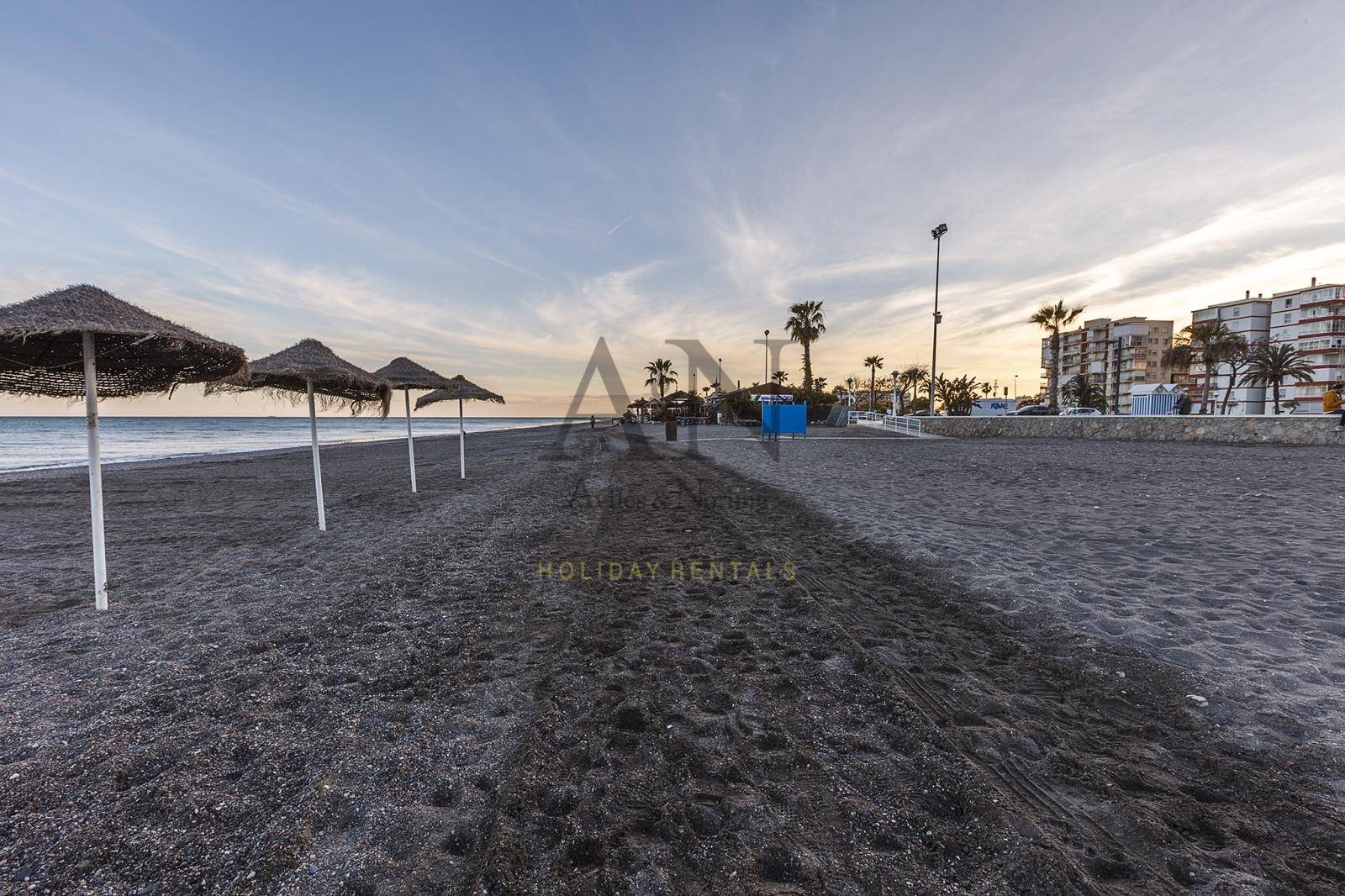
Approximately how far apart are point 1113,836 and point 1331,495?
10844 millimetres

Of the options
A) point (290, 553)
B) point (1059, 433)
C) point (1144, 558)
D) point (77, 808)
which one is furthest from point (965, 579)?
point (1059, 433)

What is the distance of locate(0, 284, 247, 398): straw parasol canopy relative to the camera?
4.02 metres

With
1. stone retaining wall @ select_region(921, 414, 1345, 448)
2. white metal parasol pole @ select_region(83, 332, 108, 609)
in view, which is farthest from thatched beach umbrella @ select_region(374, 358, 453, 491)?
stone retaining wall @ select_region(921, 414, 1345, 448)

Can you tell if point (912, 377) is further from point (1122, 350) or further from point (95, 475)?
point (95, 475)

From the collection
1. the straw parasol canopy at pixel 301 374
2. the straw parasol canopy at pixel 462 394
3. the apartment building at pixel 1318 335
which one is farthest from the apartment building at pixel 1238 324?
the straw parasol canopy at pixel 301 374

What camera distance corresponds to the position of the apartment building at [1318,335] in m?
58.1

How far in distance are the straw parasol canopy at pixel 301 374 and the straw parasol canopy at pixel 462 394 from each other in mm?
4968

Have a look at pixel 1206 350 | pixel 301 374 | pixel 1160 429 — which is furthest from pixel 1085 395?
pixel 301 374

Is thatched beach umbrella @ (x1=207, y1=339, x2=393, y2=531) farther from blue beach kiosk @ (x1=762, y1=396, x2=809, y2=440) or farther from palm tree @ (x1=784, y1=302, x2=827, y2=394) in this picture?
palm tree @ (x1=784, y1=302, x2=827, y2=394)

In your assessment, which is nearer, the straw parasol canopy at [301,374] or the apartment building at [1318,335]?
the straw parasol canopy at [301,374]

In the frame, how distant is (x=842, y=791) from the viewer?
2.24 metres

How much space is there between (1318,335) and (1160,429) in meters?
68.5

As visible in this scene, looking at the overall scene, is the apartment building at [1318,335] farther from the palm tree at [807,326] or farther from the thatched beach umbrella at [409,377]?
the thatched beach umbrella at [409,377]

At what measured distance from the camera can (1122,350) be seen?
263ft
